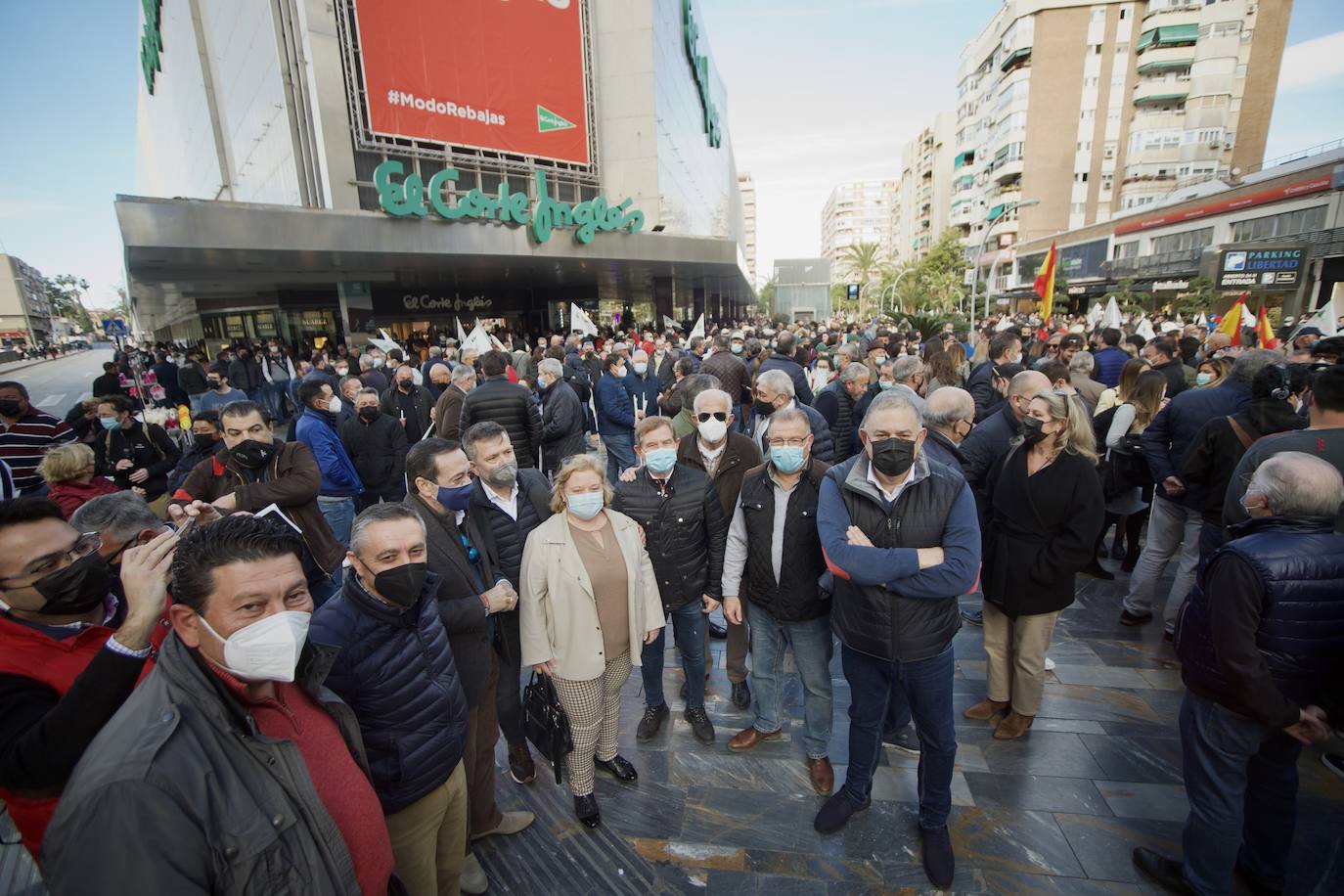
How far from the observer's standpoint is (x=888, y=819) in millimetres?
2941

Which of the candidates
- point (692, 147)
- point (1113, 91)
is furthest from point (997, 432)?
point (1113, 91)

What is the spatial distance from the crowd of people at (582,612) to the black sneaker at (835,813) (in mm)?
36

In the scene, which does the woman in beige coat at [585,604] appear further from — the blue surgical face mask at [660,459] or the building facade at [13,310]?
the building facade at [13,310]

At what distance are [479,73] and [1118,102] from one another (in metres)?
56.4

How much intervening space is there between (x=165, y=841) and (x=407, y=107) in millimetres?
20725

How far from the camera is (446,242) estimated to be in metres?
16.6

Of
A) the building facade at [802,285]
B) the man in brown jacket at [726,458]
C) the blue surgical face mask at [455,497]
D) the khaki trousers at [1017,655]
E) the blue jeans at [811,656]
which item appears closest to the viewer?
the blue surgical face mask at [455,497]

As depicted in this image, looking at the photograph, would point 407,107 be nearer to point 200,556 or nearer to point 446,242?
point 446,242

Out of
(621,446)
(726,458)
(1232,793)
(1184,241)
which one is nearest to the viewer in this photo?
(1232,793)

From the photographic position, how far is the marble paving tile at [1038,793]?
117 inches

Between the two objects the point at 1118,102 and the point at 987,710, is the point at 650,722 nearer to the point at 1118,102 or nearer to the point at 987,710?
the point at 987,710

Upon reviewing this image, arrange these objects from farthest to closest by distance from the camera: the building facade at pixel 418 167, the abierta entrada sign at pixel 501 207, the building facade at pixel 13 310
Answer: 1. the building facade at pixel 13 310
2. the building facade at pixel 418 167
3. the abierta entrada sign at pixel 501 207

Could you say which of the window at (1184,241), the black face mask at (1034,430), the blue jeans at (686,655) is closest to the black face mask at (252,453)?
the blue jeans at (686,655)

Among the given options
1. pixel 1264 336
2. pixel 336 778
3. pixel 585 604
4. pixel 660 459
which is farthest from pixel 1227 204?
pixel 336 778
